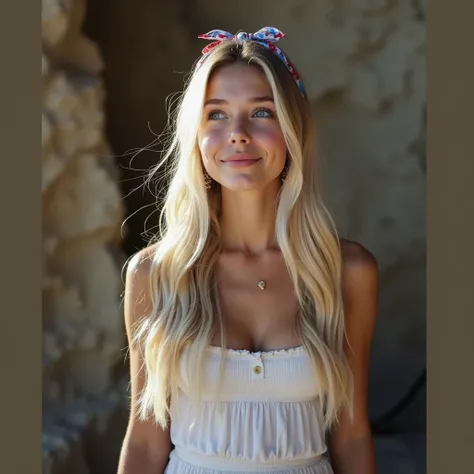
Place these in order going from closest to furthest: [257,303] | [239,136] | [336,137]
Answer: [239,136] → [257,303] → [336,137]

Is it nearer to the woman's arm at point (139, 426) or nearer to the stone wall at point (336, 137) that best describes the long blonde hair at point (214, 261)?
the woman's arm at point (139, 426)

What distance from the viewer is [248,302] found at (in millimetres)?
1826

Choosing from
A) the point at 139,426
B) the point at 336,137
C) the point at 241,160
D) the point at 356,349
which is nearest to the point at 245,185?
the point at 241,160

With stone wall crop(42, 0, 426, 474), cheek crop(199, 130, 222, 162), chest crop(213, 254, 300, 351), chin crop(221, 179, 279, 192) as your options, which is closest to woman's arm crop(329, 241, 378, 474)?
chest crop(213, 254, 300, 351)

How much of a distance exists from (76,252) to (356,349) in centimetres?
104

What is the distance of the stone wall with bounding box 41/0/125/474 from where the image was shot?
8.05 ft

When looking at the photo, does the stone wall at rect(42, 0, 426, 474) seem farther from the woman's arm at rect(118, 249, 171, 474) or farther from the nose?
the nose

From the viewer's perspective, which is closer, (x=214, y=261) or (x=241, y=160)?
(x=241, y=160)

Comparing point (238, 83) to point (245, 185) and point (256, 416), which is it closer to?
point (245, 185)

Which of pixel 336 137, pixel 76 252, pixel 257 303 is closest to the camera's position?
pixel 257 303

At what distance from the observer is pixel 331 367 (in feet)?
5.65

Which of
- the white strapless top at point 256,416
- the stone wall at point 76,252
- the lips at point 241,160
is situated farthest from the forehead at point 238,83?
the stone wall at point 76,252

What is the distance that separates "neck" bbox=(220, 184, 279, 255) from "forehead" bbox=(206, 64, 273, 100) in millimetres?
212

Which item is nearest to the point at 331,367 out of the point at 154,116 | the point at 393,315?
the point at 393,315
